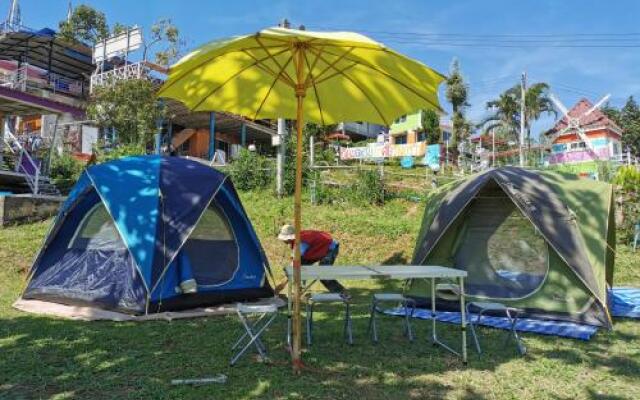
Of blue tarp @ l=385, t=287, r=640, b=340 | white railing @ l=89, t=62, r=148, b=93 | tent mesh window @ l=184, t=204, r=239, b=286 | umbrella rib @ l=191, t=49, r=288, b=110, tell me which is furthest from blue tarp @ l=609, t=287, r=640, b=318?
white railing @ l=89, t=62, r=148, b=93

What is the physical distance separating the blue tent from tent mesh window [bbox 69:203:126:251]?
0.05ft

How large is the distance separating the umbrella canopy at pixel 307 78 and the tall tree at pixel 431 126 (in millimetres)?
29147

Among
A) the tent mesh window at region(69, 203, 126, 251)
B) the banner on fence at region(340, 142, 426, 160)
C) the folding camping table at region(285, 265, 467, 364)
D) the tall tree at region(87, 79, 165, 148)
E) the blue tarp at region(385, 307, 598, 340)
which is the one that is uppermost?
the tall tree at region(87, 79, 165, 148)

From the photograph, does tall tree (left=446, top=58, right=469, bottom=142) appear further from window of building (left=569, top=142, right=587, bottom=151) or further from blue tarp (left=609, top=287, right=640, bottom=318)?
blue tarp (left=609, top=287, right=640, bottom=318)

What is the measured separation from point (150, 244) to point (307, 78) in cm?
328

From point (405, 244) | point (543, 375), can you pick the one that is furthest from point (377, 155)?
point (543, 375)

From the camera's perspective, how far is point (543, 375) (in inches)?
177

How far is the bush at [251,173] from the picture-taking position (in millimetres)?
15859

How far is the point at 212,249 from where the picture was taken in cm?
739

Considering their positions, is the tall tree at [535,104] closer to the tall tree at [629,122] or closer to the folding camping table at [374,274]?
the tall tree at [629,122]

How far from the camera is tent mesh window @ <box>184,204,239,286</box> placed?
7.11 meters

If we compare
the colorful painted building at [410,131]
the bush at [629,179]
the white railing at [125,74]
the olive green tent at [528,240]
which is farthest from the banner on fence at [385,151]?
the colorful painted building at [410,131]

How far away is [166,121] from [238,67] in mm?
19686

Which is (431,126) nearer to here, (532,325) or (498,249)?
(498,249)
